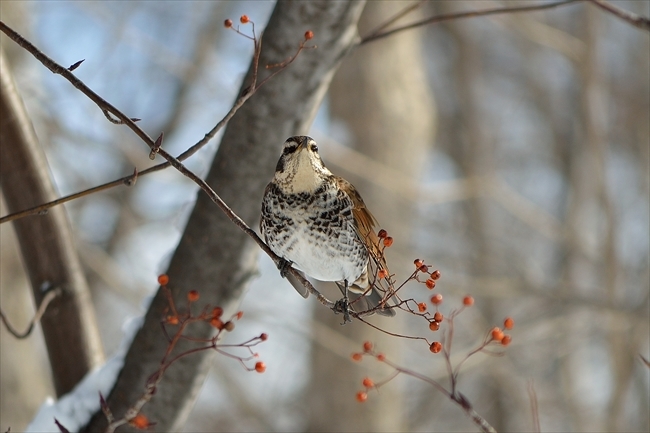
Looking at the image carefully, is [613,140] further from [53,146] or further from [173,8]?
[53,146]

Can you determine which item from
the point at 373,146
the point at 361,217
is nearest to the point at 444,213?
the point at 373,146

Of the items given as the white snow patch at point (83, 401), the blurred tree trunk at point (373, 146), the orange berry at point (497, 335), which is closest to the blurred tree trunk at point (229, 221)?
the white snow patch at point (83, 401)

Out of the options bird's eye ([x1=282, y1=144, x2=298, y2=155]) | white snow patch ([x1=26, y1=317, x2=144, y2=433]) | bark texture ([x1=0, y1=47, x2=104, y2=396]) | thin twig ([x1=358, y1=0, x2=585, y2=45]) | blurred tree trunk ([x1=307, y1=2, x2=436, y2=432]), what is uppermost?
blurred tree trunk ([x1=307, y1=2, x2=436, y2=432])

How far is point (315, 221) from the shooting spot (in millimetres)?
2535

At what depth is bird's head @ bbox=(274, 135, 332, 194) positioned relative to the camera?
2480mm

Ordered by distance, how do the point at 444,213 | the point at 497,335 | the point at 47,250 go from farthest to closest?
the point at 444,213, the point at 47,250, the point at 497,335

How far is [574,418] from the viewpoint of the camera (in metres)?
6.84

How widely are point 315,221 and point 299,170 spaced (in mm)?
205

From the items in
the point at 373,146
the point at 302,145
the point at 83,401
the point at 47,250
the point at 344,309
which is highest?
the point at 373,146

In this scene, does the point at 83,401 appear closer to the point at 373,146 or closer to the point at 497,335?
the point at 497,335

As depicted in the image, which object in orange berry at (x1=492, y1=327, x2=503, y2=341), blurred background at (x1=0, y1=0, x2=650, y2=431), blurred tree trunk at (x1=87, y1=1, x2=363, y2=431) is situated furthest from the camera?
blurred background at (x1=0, y1=0, x2=650, y2=431)

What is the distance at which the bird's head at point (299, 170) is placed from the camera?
2.48 meters

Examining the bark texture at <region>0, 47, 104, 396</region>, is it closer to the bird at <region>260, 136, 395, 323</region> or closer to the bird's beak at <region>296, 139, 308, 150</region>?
the bird at <region>260, 136, 395, 323</region>

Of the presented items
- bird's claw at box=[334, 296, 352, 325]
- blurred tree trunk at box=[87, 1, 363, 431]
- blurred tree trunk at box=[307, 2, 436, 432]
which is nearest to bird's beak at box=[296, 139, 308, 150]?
blurred tree trunk at box=[87, 1, 363, 431]
